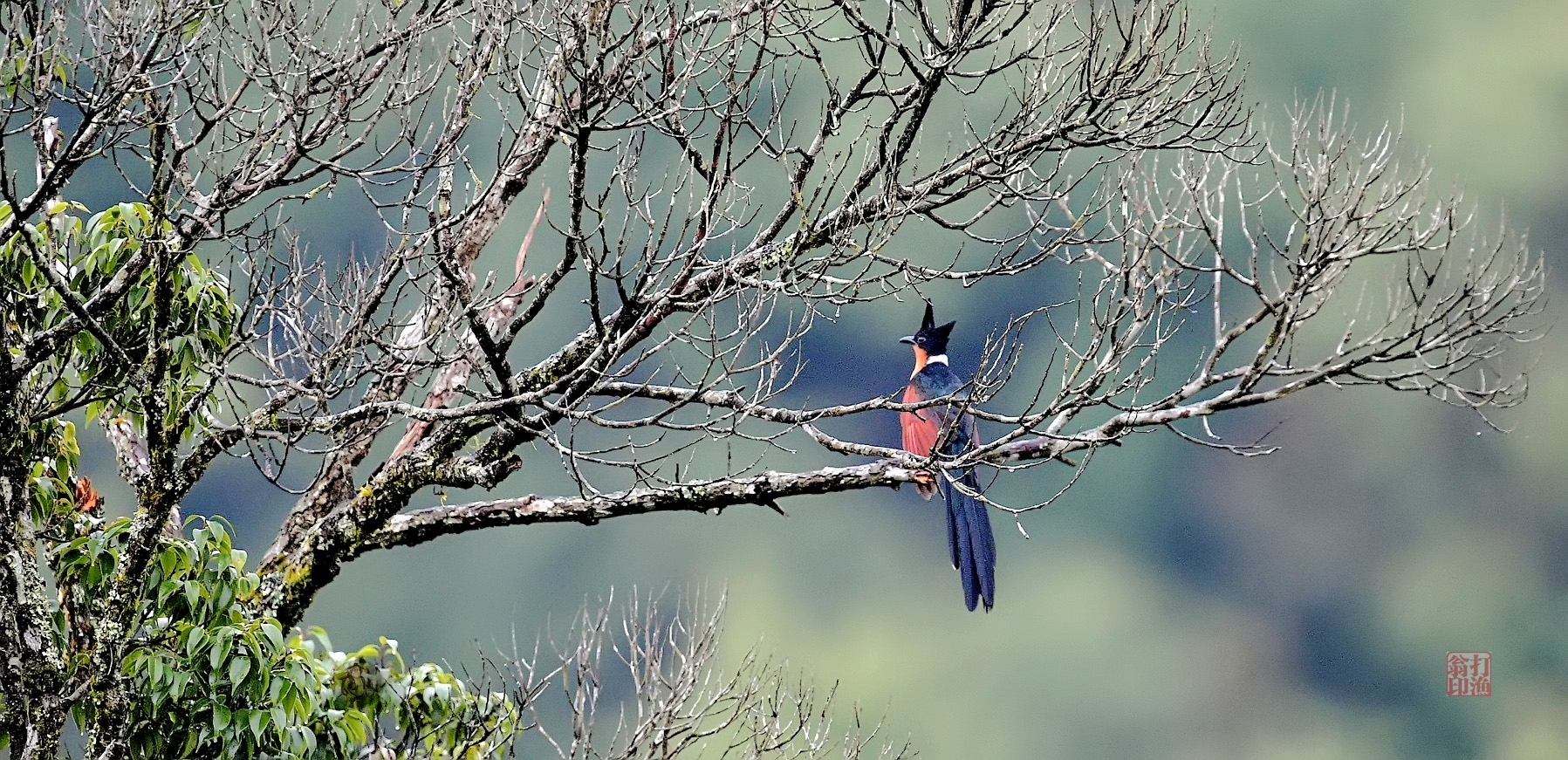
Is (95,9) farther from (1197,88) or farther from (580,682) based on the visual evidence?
(1197,88)

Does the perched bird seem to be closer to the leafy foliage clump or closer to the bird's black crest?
the bird's black crest

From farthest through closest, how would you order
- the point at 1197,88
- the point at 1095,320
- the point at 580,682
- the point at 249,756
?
the point at 1197,88
the point at 580,682
the point at 249,756
the point at 1095,320

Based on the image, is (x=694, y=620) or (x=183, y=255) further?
(x=694, y=620)

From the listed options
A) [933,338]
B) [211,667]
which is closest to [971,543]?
[933,338]

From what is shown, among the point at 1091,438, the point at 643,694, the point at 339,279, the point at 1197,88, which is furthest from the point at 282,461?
the point at 1197,88

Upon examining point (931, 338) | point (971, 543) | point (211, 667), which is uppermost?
point (931, 338)

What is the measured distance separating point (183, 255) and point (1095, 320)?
2321 millimetres

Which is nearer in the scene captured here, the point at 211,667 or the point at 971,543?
the point at 211,667

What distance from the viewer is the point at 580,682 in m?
3.78

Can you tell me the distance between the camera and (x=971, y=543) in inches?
183

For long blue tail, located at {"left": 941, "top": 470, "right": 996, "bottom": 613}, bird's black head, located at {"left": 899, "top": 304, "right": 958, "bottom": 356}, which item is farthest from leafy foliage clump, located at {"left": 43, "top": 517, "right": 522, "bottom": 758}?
bird's black head, located at {"left": 899, "top": 304, "right": 958, "bottom": 356}

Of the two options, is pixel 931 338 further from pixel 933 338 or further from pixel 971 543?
pixel 971 543

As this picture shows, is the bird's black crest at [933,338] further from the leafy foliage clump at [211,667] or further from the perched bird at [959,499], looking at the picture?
the leafy foliage clump at [211,667]

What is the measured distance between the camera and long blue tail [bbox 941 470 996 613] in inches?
182
